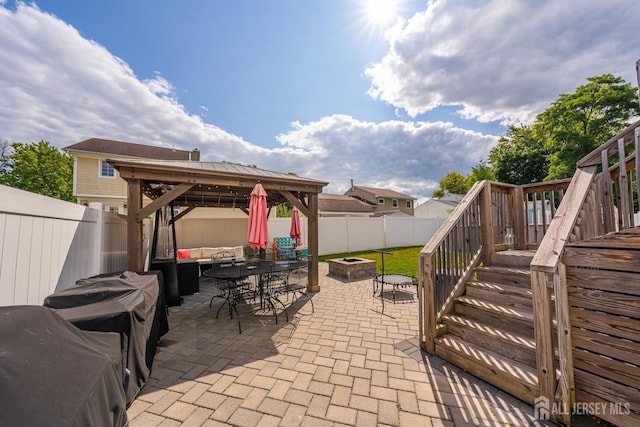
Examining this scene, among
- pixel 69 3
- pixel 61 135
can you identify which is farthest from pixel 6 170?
pixel 69 3

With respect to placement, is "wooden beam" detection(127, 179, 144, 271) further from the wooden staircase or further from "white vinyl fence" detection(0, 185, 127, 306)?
the wooden staircase

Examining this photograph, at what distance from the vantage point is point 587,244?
6.65ft

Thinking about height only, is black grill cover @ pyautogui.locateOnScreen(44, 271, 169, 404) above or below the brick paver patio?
above

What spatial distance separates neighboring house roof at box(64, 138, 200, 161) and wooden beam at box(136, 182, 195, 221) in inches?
479

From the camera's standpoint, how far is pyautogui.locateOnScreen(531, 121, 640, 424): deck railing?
199 cm

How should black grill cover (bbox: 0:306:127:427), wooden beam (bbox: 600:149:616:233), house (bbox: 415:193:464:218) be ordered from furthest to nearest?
house (bbox: 415:193:464:218) → wooden beam (bbox: 600:149:616:233) → black grill cover (bbox: 0:306:127:427)

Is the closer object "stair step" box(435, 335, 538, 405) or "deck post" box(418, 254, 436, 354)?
"stair step" box(435, 335, 538, 405)

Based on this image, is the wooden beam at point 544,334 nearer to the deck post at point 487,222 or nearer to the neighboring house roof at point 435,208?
the deck post at point 487,222

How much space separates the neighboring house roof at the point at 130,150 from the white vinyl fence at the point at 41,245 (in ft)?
42.3

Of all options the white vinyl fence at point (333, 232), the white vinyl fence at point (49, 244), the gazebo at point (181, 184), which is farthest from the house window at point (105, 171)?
the white vinyl fence at point (49, 244)

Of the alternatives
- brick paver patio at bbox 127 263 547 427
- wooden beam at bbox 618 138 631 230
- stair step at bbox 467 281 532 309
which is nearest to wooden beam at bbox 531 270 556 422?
brick paver patio at bbox 127 263 547 427

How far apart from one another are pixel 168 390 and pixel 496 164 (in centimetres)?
2109

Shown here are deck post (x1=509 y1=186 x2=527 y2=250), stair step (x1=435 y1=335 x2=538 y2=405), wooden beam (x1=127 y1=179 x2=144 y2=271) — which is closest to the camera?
stair step (x1=435 y1=335 x2=538 y2=405)

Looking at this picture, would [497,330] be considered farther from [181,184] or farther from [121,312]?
[181,184]
